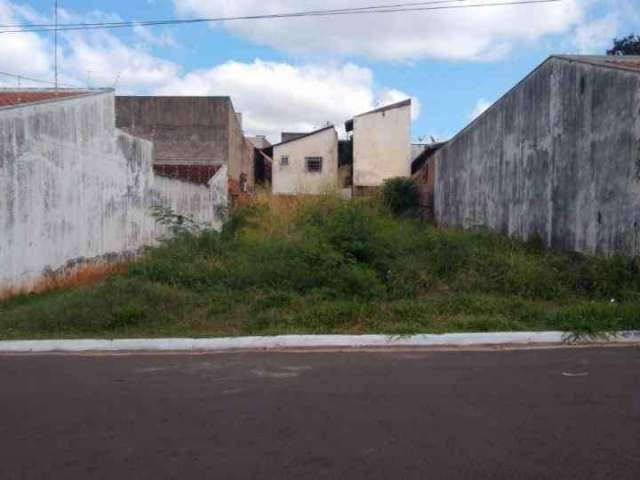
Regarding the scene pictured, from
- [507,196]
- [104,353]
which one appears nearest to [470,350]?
[104,353]

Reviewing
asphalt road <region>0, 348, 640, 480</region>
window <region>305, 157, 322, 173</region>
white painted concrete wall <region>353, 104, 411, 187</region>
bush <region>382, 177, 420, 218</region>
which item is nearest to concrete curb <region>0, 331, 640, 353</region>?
asphalt road <region>0, 348, 640, 480</region>

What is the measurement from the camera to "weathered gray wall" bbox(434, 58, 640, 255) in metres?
9.46

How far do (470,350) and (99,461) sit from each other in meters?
4.61

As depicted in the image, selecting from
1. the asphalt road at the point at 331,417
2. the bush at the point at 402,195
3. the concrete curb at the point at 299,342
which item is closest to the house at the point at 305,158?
the bush at the point at 402,195

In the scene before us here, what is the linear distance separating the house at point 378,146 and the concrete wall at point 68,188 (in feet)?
51.3

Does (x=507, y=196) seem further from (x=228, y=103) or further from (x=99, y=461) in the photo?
(x=228, y=103)

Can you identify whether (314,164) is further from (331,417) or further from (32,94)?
(331,417)

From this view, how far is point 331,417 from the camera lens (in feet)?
15.6

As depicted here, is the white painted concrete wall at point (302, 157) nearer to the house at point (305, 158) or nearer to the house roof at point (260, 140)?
the house at point (305, 158)

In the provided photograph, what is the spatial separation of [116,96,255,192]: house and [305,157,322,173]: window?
18.5ft

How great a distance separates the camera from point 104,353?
7789 millimetres

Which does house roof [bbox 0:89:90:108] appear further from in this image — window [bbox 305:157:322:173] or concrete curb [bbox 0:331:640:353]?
window [bbox 305:157:322:173]

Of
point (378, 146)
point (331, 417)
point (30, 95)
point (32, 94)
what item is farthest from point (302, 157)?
point (331, 417)

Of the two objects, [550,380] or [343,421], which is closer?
[343,421]
